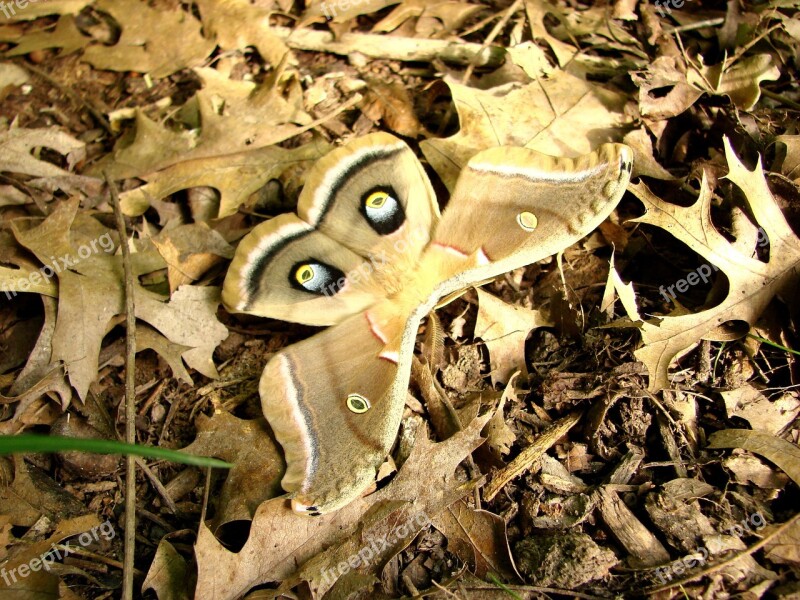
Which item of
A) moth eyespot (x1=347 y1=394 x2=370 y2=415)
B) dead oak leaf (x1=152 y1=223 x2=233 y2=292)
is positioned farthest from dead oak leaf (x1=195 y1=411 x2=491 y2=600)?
dead oak leaf (x1=152 y1=223 x2=233 y2=292)

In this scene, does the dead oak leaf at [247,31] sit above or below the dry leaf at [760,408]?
above

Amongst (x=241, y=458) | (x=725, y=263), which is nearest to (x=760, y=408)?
(x=725, y=263)

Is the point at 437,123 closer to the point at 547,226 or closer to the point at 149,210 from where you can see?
the point at 547,226

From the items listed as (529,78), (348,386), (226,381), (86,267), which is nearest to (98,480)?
(226,381)

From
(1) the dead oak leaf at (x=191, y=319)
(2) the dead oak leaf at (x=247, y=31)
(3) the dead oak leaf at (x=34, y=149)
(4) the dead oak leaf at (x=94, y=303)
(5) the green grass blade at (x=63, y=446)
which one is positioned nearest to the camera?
(5) the green grass blade at (x=63, y=446)

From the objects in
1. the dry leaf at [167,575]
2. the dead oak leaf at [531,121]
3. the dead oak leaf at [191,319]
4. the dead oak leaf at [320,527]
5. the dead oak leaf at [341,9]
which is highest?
the dead oak leaf at [341,9]

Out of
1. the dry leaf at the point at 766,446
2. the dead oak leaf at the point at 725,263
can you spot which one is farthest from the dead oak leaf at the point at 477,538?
the dry leaf at the point at 766,446

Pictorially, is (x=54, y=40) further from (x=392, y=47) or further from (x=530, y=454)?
(x=530, y=454)

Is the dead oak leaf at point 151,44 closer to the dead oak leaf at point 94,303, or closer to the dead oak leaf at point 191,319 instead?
the dead oak leaf at point 94,303
